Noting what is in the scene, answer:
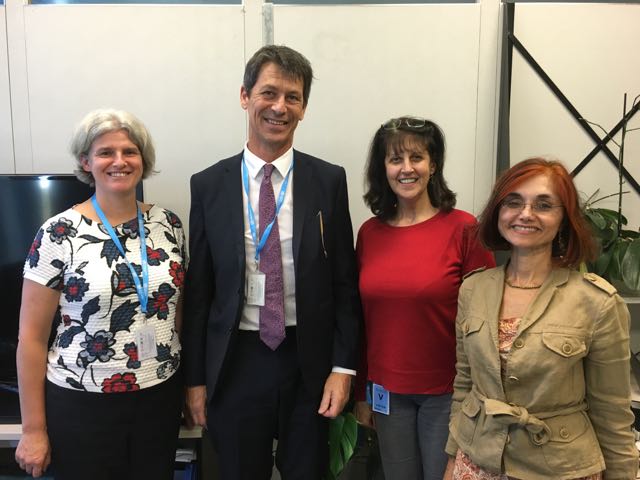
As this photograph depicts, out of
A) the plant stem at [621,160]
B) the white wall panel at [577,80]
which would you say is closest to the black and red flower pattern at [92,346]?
the white wall panel at [577,80]

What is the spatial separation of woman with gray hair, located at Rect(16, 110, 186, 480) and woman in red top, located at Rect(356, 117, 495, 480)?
66cm

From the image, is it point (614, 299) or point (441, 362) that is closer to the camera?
point (614, 299)

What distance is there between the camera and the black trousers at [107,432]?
4.48 feet

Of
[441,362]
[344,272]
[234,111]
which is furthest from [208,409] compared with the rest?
[234,111]

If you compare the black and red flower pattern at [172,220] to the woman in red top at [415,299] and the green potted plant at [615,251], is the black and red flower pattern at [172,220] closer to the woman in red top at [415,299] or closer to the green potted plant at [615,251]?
the woman in red top at [415,299]

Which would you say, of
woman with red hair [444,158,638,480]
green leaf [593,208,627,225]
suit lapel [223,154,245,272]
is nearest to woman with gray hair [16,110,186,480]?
suit lapel [223,154,245,272]

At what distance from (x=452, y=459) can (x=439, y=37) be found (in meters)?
1.77

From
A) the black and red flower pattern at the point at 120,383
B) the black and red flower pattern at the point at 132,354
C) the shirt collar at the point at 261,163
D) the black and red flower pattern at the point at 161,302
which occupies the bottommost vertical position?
the black and red flower pattern at the point at 120,383

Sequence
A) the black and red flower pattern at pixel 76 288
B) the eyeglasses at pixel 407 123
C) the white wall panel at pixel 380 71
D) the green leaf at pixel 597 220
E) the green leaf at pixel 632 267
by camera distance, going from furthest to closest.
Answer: the white wall panel at pixel 380 71 < the green leaf at pixel 597 220 < the green leaf at pixel 632 267 < the eyeglasses at pixel 407 123 < the black and red flower pattern at pixel 76 288

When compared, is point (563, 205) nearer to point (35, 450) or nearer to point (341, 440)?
point (341, 440)

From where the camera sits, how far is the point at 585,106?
7.31ft

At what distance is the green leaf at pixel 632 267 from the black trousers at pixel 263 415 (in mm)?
1331

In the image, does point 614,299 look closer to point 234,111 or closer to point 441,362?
point 441,362

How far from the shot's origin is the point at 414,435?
1.51 metres
